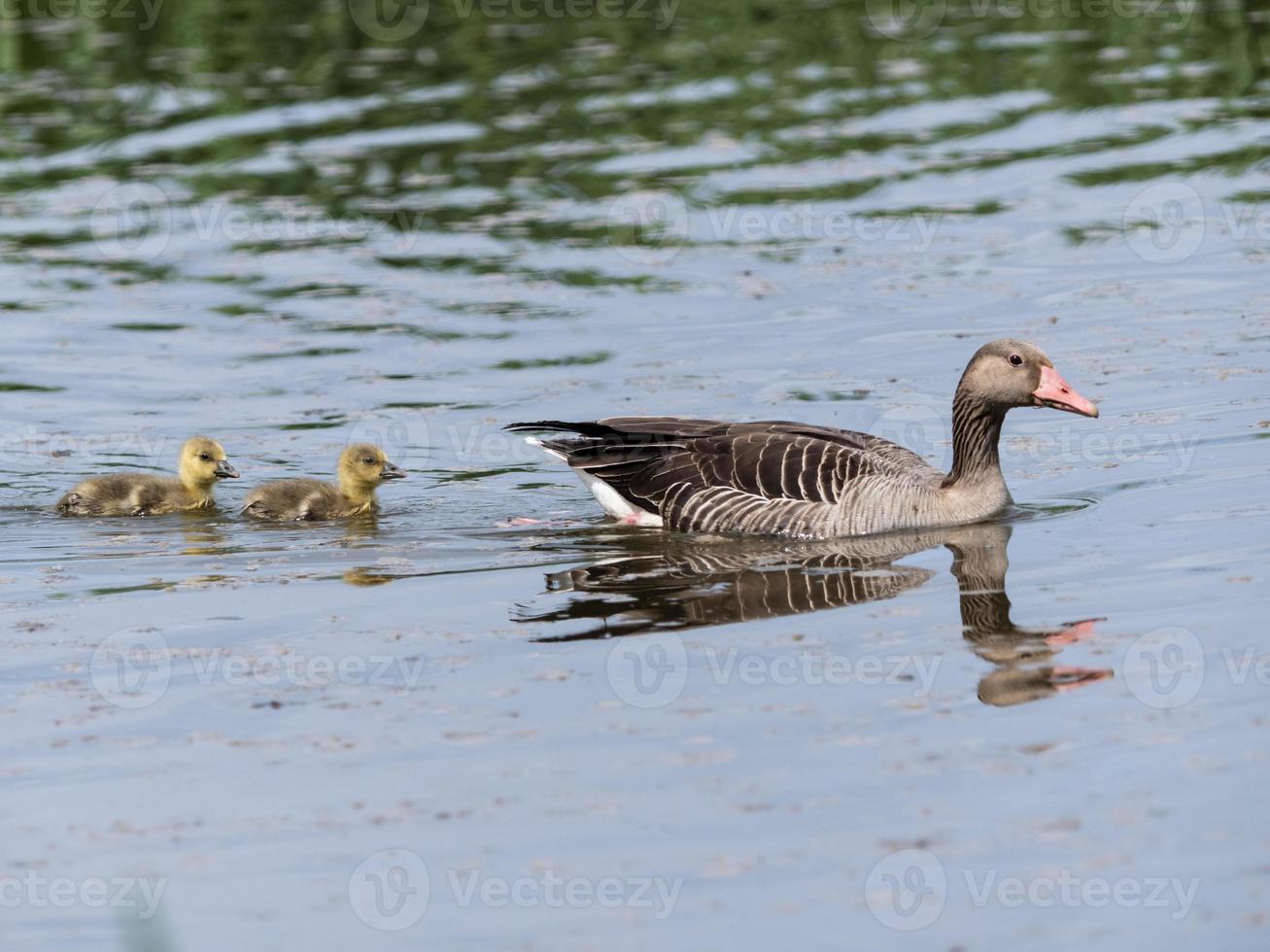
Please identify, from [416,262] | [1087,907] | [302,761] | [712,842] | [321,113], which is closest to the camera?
[1087,907]

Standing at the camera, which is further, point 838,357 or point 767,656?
point 838,357

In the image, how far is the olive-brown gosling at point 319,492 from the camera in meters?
12.8

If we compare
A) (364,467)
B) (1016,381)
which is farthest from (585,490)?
(1016,381)

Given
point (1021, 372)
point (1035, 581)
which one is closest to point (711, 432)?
point (1021, 372)

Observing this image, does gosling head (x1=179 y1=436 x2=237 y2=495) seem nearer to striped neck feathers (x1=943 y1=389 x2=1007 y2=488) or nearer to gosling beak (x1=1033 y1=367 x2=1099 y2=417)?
striped neck feathers (x1=943 y1=389 x2=1007 y2=488)

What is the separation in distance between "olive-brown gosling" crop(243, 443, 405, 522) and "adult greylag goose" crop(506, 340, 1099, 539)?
1150mm

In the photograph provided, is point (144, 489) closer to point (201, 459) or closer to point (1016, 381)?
point (201, 459)

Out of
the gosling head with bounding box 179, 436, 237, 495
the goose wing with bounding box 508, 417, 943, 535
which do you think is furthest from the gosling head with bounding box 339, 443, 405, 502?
the goose wing with bounding box 508, 417, 943, 535

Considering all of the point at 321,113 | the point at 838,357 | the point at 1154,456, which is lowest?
the point at 1154,456

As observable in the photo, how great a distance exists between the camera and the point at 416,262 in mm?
19016

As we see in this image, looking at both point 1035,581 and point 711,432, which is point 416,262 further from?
point 1035,581

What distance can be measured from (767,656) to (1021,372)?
137 inches

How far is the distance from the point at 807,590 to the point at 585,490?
11.9 feet

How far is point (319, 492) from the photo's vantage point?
42.2ft
